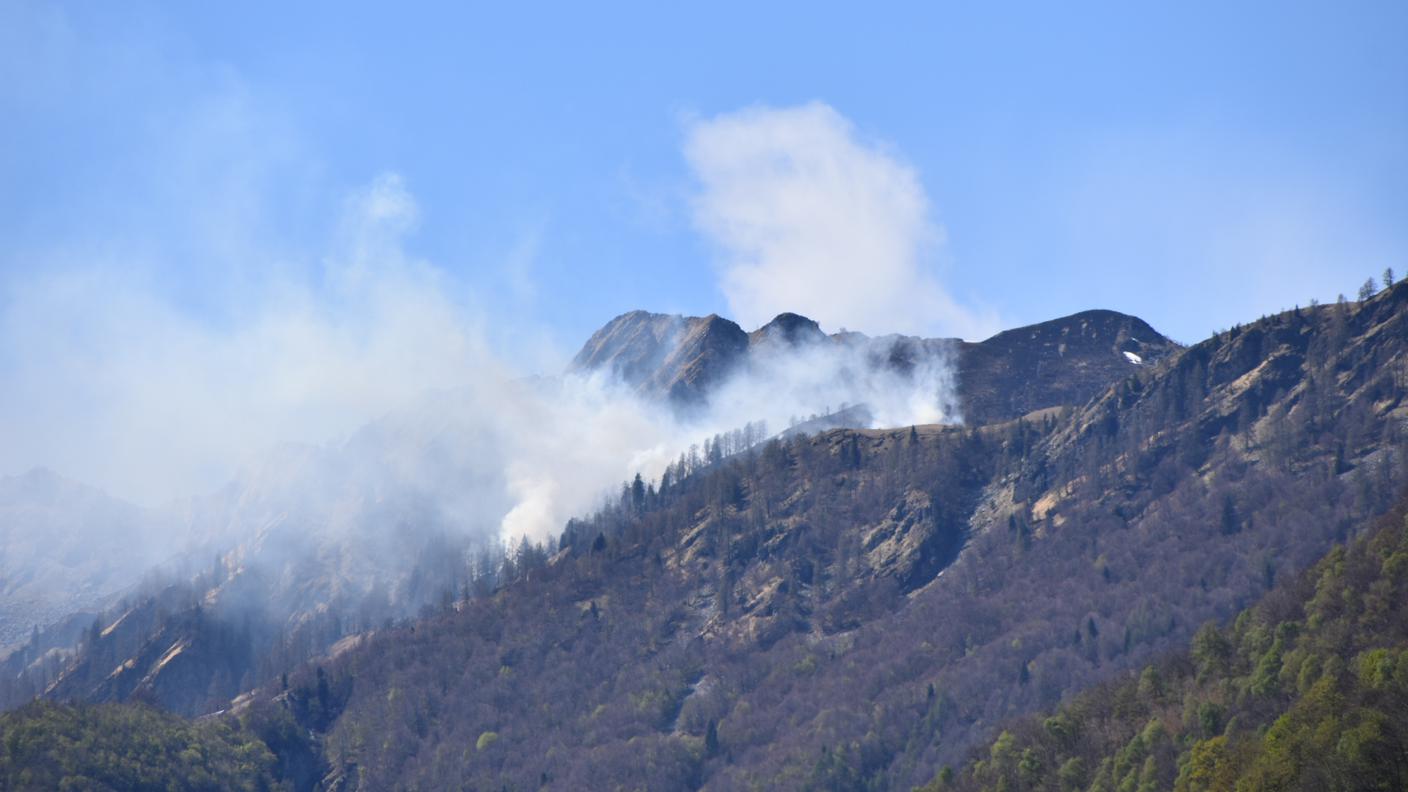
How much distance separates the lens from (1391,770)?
7756 inches

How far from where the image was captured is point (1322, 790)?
198 meters

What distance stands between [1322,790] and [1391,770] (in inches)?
325
